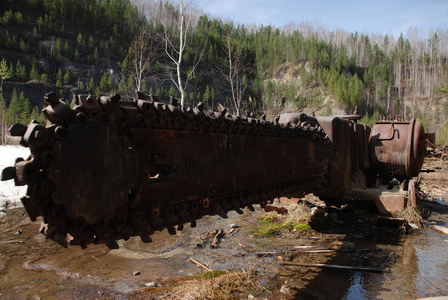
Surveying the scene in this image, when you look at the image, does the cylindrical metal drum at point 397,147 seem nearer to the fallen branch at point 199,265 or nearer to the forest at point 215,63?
the fallen branch at point 199,265

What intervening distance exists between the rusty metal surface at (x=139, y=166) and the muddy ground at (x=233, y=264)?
1.12m

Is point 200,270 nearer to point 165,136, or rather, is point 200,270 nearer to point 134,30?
point 165,136

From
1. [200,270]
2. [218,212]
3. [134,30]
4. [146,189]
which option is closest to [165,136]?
[146,189]

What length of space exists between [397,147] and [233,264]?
525cm

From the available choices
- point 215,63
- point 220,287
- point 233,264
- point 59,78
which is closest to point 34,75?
point 59,78

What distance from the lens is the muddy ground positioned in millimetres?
3789

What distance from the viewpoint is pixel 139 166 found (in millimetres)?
2484

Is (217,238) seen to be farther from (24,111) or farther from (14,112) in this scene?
(14,112)

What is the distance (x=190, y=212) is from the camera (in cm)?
293

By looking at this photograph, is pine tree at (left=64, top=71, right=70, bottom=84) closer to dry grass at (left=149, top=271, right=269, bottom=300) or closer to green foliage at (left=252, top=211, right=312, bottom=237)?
green foliage at (left=252, top=211, right=312, bottom=237)

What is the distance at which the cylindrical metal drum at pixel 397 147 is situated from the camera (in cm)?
737

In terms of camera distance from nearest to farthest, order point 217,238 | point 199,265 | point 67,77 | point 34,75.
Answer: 1. point 199,265
2. point 217,238
3. point 34,75
4. point 67,77

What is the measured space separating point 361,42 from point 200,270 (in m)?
85.5

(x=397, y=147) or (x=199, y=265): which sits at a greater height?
(x=397, y=147)
